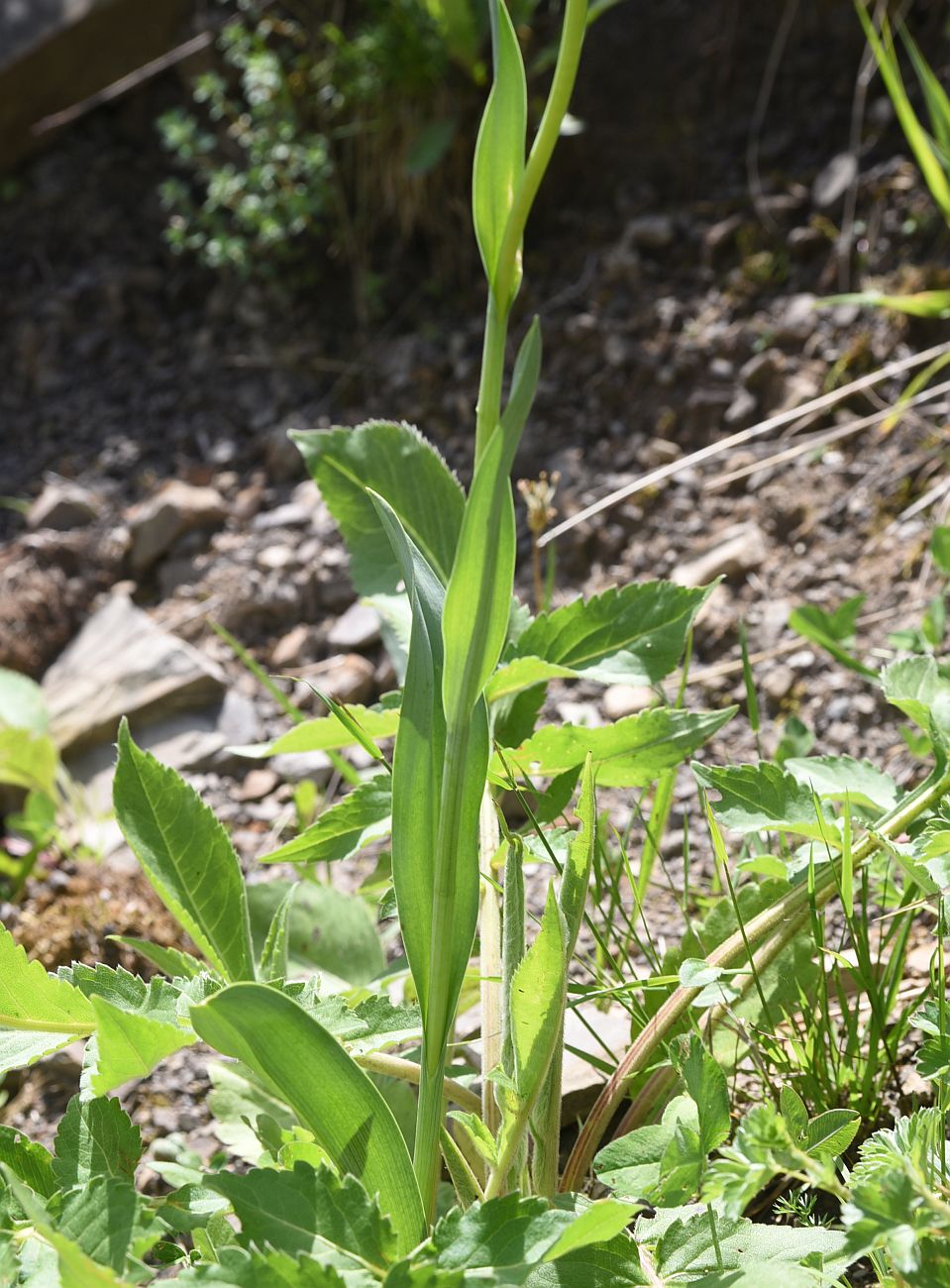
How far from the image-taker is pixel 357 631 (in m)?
2.18

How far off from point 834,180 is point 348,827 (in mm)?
1960

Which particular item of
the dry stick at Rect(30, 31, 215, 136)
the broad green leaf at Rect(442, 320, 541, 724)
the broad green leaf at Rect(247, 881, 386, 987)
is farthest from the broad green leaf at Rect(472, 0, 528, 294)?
the dry stick at Rect(30, 31, 215, 136)

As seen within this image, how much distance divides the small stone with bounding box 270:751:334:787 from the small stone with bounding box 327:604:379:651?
0.27 meters

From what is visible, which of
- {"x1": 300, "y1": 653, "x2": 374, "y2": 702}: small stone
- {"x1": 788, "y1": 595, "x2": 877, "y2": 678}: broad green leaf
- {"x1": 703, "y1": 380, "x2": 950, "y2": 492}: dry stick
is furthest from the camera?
{"x1": 300, "y1": 653, "x2": 374, "y2": 702}: small stone

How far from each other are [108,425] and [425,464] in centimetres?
203

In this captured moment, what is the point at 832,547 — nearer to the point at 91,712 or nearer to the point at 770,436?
the point at 770,436

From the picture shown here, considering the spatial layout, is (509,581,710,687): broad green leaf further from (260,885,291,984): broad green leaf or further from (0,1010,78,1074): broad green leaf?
(0,1010,78,1074): broad green leaf

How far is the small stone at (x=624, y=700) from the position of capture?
5.90 feet

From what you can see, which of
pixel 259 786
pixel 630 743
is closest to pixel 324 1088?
pixel 630 743

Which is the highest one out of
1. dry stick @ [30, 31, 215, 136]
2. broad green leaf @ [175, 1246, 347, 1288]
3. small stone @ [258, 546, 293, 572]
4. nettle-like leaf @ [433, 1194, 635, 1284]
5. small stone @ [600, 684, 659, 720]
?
dry stick @ [30, 31, 215, 136]

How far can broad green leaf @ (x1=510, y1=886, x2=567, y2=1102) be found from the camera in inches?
29.1

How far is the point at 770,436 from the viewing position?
2.15m

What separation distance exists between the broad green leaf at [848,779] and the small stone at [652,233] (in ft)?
5.89

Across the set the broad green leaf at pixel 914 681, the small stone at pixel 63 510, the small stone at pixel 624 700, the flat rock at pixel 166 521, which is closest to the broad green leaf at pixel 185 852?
the broad green leaf at pixel 914 681
